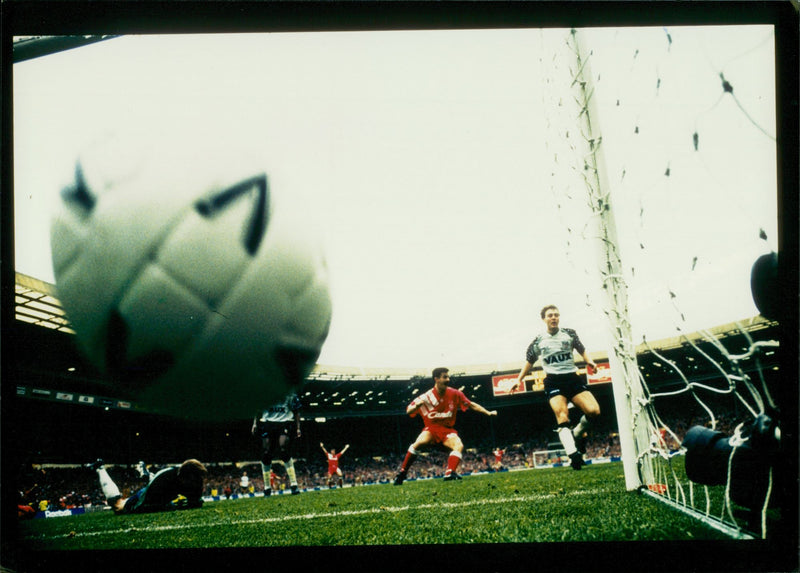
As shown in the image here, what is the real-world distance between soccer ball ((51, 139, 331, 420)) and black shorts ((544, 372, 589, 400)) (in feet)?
7.37

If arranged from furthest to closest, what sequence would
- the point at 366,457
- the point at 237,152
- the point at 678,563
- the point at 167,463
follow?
the point at 366,457 → the point at 167,463 → the point at 237,152 → the point at 678,563

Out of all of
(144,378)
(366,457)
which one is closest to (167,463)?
(366,457)

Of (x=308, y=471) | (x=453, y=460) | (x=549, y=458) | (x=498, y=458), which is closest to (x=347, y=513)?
(x=453, y=460)

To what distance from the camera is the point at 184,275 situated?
2945 mm

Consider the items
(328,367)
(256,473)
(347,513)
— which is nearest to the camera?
(347,513)

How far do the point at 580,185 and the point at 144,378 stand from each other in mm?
2799

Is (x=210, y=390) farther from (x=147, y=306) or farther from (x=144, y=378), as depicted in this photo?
(x=147, y=306)

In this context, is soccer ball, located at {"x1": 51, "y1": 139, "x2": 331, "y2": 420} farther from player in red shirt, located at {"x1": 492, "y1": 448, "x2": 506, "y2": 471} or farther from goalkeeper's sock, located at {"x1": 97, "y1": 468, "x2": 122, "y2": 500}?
player in red shirt, located at {"x1": 492, "y1": 448, "x2": 506, "y2": 471}

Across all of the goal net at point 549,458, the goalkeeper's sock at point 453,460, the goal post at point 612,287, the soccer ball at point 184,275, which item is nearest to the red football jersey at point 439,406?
the goalkeeper's sock at point 453,460

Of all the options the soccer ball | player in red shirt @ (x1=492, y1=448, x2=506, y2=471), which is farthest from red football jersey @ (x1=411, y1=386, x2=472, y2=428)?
player in red shirt @ (x1=492, y1=448, x2=506, y2=471)

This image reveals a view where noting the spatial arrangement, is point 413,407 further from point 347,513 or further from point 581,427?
point 347,513

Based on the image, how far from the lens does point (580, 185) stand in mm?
3006

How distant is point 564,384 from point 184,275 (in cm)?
309

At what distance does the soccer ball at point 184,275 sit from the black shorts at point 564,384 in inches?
88.5
